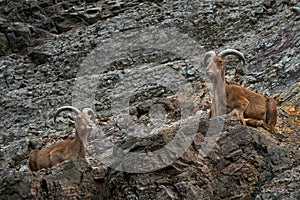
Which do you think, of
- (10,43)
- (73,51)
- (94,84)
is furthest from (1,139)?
(10,43)

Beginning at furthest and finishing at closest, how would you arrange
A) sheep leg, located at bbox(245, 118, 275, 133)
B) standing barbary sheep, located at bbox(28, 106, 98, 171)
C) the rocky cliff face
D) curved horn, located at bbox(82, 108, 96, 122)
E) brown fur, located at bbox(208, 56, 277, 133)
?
curved horn, located at bbox(82, 108, 96, 122) → standing barbary sheep, located at bbox(28, 106, 98, 171) → brown fur, located at bbox(208, 56, 277, 133) → sheep leg, located at bbox(245, 118, 275, 133) → the rocky cliff face

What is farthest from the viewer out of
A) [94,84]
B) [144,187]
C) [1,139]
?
[94,84]

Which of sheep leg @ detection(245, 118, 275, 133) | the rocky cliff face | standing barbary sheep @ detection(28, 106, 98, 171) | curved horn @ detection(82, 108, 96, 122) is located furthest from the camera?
curved horn @ detection(82, 108, 96, 122)

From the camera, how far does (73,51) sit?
35.3 meters

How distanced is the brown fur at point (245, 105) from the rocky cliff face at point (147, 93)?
0.50m

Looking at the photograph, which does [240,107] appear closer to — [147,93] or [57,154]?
[57,154]

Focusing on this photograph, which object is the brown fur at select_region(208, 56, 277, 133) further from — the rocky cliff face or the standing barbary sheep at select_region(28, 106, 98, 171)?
the standing barbary sheep at select_region(28, 106, 98, 171)

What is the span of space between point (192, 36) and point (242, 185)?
66.9ft

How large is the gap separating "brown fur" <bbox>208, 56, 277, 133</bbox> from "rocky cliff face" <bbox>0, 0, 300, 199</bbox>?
0.50 metres

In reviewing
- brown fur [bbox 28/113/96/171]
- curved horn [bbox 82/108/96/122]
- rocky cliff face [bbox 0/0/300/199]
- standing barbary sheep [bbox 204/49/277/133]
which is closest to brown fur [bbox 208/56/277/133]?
standing barbary sheep [bbox 204/49/277/133]

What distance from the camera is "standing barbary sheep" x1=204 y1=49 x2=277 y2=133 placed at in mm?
14883

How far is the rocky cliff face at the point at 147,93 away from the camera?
1291 centimetres

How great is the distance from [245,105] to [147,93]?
1264 centimetres

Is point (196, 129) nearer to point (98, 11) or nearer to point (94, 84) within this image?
point (94, 84)
